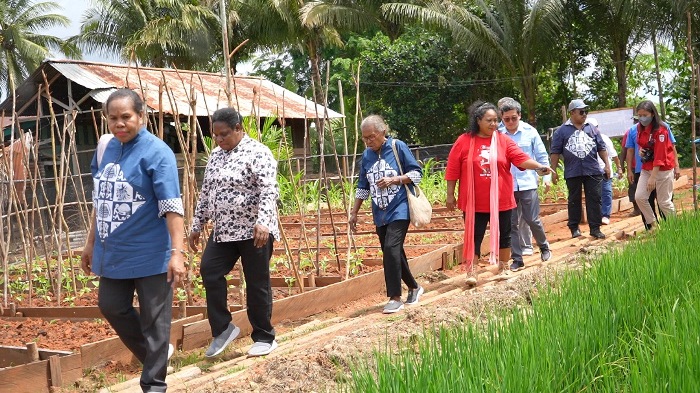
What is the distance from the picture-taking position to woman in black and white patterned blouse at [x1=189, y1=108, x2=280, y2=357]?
523 centimetres

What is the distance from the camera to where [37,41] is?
39500 millimetres

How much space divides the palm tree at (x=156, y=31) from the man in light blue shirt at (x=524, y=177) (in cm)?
1877

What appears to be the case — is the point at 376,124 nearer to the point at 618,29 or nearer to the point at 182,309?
the point at 182,309

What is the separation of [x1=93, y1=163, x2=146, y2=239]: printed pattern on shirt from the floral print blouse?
2.99ft

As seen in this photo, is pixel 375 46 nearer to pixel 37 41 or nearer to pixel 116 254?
pixel 37 41

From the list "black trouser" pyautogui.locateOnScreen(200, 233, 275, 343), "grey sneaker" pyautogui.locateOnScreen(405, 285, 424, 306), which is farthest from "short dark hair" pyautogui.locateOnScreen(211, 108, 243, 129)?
"grey sneaker" pyautogui.locateOnScreen(405, 285, 424, 306)

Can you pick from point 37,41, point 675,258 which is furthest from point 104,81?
A: point 37,41

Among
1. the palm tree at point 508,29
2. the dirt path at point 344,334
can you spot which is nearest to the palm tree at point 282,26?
the palm tree at point 508,29

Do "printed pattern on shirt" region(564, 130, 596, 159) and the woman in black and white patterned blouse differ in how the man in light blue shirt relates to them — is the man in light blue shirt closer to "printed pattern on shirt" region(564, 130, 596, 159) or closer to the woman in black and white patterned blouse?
"printed pattern on shirt" region(564, 130, 596, 159)

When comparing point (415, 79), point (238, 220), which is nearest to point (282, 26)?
point (415, 79)

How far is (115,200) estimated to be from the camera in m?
4.40

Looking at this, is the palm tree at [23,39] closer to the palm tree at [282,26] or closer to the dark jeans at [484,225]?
the palm tree at [282,26]

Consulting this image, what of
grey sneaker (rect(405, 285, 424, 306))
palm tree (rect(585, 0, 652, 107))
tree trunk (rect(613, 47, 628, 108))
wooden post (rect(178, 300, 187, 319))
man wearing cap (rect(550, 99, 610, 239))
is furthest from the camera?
tree trunk (rect(613, 47, 628, 108))

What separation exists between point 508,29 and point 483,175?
17.2 metres
